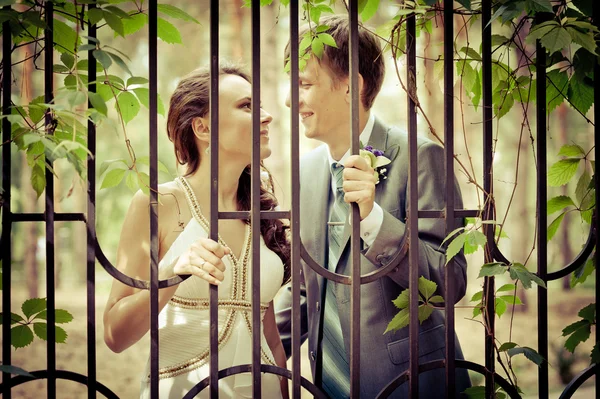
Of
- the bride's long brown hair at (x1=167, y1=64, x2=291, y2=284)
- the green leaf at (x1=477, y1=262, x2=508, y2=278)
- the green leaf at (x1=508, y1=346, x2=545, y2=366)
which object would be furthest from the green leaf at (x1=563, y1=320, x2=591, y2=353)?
the bride's long brown hair at (x1=167, y1=64, x2=291, y2=284)

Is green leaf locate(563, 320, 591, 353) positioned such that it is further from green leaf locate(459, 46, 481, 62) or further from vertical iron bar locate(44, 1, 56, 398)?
vertical iron bar locate(44, 1, 56, 398)

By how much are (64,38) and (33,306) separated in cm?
65

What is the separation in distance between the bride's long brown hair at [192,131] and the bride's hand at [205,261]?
883mm

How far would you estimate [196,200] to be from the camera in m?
2.36

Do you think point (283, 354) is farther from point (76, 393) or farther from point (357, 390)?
point (76, 393)

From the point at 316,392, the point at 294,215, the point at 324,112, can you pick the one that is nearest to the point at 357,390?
the point at 316,392

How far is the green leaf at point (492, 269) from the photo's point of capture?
1496 millimetres

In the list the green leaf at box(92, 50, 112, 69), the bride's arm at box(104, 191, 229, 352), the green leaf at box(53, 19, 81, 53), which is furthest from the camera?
the bride's arm at box(104, 191, 229, 352)

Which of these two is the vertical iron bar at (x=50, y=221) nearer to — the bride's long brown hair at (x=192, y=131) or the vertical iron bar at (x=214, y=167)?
the vertical iron bar at (x=214, y=167)

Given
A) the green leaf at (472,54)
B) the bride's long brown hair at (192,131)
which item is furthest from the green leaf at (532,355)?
the bride's long brown hair at (192,131)

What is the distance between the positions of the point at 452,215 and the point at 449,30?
45cm

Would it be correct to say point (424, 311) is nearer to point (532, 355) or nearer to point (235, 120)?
point (532, 355)

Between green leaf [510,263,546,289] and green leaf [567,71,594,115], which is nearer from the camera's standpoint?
green leaf [510,263,546,289]

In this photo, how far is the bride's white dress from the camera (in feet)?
7.36
